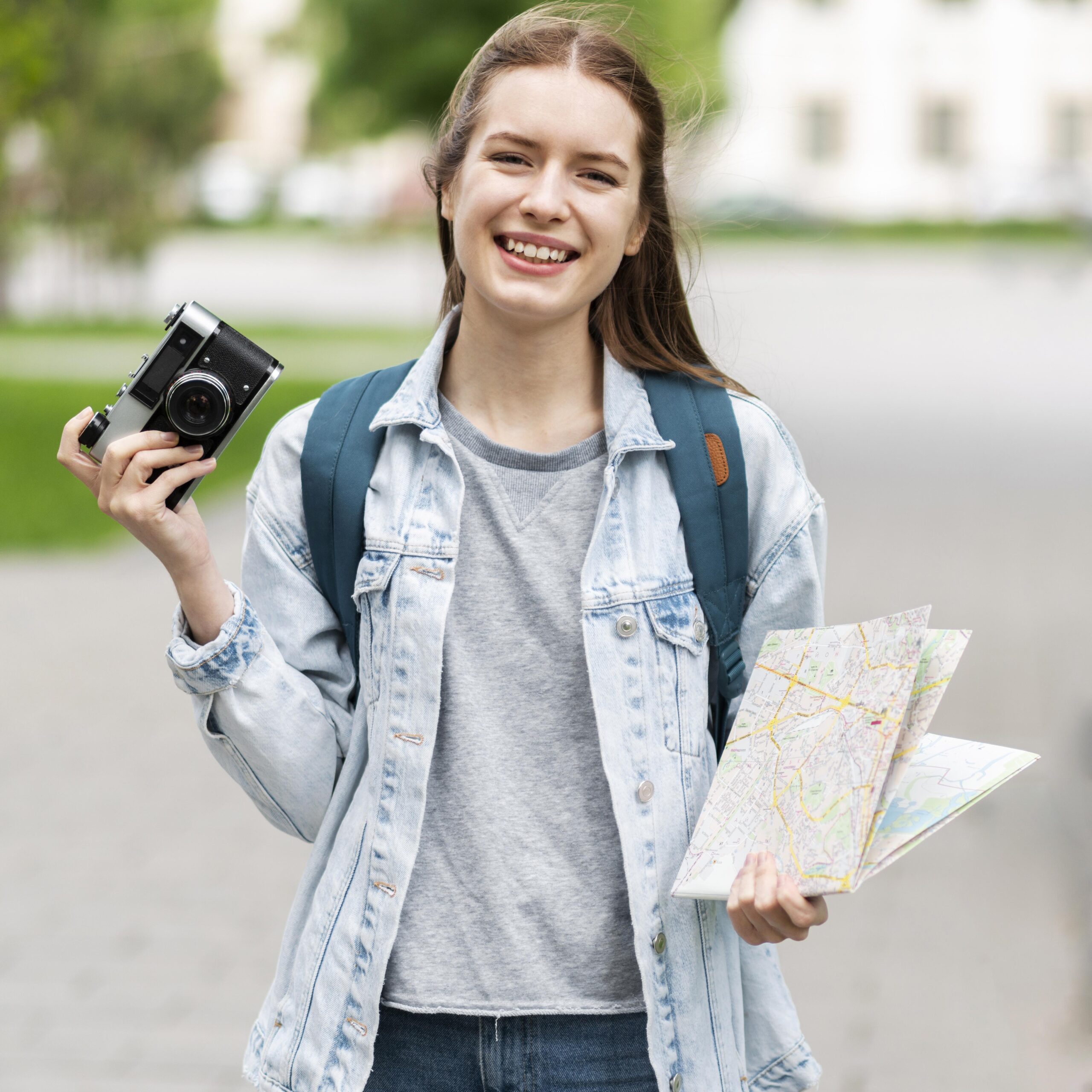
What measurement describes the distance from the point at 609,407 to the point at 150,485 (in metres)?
0.56

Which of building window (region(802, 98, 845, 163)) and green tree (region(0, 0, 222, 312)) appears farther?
building window (region(802, 98, 845, 163))

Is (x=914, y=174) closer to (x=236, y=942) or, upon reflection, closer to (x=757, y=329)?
(x=757, y=329)

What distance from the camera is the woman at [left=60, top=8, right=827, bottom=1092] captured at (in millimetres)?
1922

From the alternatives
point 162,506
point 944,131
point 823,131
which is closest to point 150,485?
point 162,506

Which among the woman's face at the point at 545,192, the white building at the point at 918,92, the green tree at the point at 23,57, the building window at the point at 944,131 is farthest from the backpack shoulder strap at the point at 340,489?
the building window at the point at 944,131

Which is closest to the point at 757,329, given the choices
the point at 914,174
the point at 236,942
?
the point at 236,942

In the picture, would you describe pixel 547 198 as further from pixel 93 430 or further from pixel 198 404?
pixel 93 430

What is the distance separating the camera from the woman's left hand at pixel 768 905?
1.71m

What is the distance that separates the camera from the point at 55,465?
1273 centimetres

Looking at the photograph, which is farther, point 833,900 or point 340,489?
point 833,900

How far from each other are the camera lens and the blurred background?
72 centimetres

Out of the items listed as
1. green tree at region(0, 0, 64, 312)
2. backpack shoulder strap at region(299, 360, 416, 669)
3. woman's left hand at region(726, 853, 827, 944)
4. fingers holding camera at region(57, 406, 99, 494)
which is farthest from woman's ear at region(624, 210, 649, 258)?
green tree at region(0, 0, 64, 312)

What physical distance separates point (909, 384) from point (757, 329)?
541 cm

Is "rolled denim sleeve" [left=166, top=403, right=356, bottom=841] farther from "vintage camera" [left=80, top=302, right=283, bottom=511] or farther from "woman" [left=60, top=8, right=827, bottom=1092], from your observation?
"vintage camera" [left=80, top=302, right=283, bottom=511]
